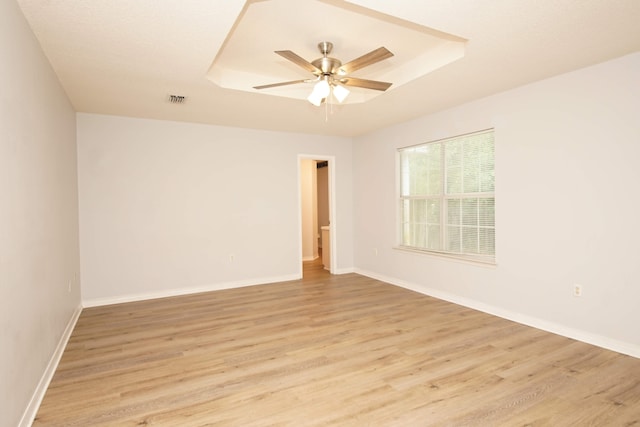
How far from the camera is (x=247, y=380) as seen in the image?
247 cm

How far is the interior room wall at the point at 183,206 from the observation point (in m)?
4.41

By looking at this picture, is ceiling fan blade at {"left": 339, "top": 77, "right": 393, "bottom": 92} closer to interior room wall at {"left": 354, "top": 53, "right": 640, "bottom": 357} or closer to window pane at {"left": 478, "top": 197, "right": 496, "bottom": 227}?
interior room wall at {"left": 354, "top": 53, "right": 640, "bottom": 357}

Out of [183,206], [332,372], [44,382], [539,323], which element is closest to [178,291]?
[183,206]

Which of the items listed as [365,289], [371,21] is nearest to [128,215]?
[365,289]

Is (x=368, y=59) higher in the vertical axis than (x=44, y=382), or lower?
higher

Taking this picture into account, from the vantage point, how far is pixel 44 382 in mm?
2355

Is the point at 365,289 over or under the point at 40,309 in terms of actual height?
under

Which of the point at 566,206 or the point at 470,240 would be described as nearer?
the point at 566,206

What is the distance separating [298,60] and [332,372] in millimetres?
2319

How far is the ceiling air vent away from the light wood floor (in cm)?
247

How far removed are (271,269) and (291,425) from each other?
3.67 metres

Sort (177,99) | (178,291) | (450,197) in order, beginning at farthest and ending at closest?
(178,291)
(450,197)
(177,99)

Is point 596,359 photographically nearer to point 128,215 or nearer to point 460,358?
point 460,358

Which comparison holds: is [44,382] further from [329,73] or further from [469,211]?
[469,211]
